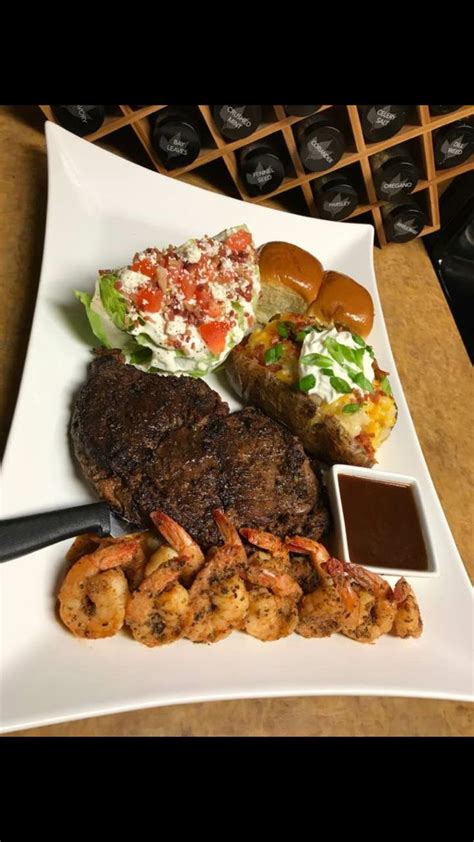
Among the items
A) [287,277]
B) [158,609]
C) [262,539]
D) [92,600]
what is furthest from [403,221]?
[92,600]

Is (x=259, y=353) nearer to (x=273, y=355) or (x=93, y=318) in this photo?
(x=273, y=355)

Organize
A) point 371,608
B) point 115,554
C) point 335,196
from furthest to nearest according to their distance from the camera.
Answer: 1. point 335,196
2. point 371,608
3. point 115,554

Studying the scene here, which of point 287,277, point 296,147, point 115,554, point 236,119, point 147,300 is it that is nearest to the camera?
point 115,554

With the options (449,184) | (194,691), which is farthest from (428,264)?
(194,691)

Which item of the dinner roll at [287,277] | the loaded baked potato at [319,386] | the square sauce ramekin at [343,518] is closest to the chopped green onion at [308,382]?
the loaded baked potato at [319,386]

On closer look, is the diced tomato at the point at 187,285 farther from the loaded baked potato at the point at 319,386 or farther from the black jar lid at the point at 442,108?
the black jar lid at the point at 442,108

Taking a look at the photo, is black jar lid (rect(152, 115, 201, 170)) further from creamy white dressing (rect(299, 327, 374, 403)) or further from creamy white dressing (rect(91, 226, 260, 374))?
creamy white dressing (rect(299, 327, 374, 403))
